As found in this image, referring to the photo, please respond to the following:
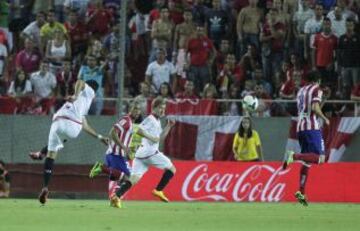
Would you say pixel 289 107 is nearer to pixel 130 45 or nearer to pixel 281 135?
pixel 281 135

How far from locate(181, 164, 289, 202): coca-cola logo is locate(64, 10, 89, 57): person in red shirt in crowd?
463cm

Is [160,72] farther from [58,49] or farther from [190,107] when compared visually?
[58,49]

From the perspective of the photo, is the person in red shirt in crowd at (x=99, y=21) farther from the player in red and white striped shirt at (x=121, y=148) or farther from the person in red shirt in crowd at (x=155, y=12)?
the player in red and white striped shirt at (x=121, y=148)

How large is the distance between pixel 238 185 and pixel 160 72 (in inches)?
128

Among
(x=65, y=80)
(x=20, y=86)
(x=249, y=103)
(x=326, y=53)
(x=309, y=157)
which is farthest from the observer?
(x=65, y=80)

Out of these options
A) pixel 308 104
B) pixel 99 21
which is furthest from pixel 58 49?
pixel 308 104

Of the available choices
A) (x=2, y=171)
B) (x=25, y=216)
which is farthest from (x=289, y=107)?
(x=25, y=216)

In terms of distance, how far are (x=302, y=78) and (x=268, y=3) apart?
2542 mm

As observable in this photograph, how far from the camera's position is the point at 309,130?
63.6ft

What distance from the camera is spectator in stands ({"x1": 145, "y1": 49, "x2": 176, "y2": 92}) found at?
23.8m

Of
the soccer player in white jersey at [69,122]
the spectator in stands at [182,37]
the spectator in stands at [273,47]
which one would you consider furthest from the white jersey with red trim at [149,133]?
the spectator in stands at [273,47]

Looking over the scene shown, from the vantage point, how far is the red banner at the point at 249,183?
72.3ft

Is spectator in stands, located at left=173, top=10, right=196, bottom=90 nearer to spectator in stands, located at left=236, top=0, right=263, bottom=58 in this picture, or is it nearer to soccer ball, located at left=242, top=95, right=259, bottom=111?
spectator in stands, located at left=236, top=0, right=263, bottom=58

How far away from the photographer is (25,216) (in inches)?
579
